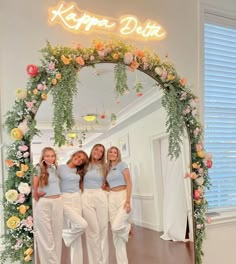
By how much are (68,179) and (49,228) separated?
37 cm

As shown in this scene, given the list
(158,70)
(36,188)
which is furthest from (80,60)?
(36,188)

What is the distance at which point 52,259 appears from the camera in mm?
2340

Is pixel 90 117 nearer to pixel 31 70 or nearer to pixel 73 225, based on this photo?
pixel 31 70

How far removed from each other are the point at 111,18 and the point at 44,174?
1479mm

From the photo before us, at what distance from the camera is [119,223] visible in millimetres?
2590

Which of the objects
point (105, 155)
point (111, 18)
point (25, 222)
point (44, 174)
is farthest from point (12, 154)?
point (111, 18)

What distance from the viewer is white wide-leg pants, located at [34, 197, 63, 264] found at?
232 cm

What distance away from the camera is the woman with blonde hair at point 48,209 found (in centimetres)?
232

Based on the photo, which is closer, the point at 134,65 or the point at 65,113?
the point at 65,113

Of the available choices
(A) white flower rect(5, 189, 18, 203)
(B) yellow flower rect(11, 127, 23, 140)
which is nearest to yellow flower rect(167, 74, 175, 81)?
(B) yellow flower rect(11, 127, 23, 140)

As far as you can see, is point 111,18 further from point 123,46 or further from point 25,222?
point 25,222

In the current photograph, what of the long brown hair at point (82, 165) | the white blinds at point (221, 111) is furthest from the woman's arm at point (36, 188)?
the white blinds at point (221, 111)

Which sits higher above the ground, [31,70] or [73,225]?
[31,70]

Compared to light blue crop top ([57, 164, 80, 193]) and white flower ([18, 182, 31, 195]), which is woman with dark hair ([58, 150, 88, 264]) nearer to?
light blue crop top ([57, 164, 80, 193])
